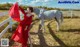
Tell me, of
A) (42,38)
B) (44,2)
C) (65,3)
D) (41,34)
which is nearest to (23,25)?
(42,38)

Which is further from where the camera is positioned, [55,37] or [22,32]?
[55,37]

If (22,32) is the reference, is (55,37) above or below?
below

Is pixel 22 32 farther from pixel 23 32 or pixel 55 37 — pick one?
pixel 55 37

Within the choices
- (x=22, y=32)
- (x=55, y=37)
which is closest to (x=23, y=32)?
(x=22, y=32)

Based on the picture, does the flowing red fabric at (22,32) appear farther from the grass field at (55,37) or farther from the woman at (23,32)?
the grass field at (55,37)

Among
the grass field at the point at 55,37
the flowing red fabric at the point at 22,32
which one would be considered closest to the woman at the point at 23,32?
the flowing red fabric at the point at 22,32

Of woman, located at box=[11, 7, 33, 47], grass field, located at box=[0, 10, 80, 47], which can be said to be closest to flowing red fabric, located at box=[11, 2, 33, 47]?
woman, located at box=[11, 7, 33, 47]

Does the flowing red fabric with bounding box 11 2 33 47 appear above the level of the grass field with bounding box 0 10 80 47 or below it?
above

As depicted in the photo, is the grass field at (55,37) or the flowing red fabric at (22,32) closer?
the flowing red fabric at (22,32)

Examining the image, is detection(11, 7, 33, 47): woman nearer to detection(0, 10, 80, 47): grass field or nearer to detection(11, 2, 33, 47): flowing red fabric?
detection(11, 2, 33, 47): flowing red fabric

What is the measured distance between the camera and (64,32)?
11.7m

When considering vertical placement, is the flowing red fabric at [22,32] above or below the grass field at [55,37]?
above

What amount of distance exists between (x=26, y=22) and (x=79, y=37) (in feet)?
16.7

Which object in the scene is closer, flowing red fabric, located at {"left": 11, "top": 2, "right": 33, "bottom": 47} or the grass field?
flowing red fabric, located at {"left": 11, "top": 2, "right": 33, "bottom": 47}
